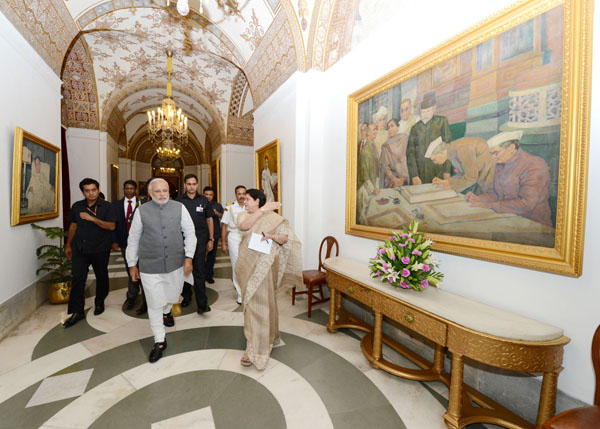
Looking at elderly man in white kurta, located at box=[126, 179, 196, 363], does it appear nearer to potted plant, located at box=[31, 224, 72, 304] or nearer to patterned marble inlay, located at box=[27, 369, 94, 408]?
patterned marble inlay, located at box=[27, 369, 94, 408]

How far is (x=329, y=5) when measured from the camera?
4062 mm

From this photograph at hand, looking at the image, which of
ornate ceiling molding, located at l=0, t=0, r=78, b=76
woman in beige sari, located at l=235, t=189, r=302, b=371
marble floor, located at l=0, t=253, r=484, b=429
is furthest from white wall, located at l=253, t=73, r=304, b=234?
ornate ceiling molding, located at l=0, t=0, r=78, b=76

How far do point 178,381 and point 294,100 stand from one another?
176 inches

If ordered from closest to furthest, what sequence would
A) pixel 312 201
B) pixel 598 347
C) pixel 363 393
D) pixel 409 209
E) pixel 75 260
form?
pixel 598 347 → pixel 363 393 → pixel 409 209 → pixel 75 260 → pixel 312 201

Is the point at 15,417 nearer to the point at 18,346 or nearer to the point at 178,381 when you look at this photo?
the point at 178,381

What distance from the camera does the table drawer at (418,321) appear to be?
2.07 m

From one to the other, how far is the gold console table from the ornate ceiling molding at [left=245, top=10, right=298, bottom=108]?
432 centimetres

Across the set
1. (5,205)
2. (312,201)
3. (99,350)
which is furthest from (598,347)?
(5,205)

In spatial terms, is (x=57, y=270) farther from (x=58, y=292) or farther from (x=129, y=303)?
(x=129, y=303)

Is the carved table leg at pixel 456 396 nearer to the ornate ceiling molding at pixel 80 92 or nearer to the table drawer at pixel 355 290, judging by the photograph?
the table drawer at pixel 355 290

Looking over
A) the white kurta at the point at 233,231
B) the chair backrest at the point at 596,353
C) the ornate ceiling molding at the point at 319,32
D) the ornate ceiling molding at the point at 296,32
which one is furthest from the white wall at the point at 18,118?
the chair backrest at the point at 596,353

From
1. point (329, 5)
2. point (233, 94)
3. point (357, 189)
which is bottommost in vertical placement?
point (357, 189)

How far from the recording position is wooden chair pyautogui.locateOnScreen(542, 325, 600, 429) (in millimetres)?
1398

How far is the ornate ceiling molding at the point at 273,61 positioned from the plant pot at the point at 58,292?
209 inches
